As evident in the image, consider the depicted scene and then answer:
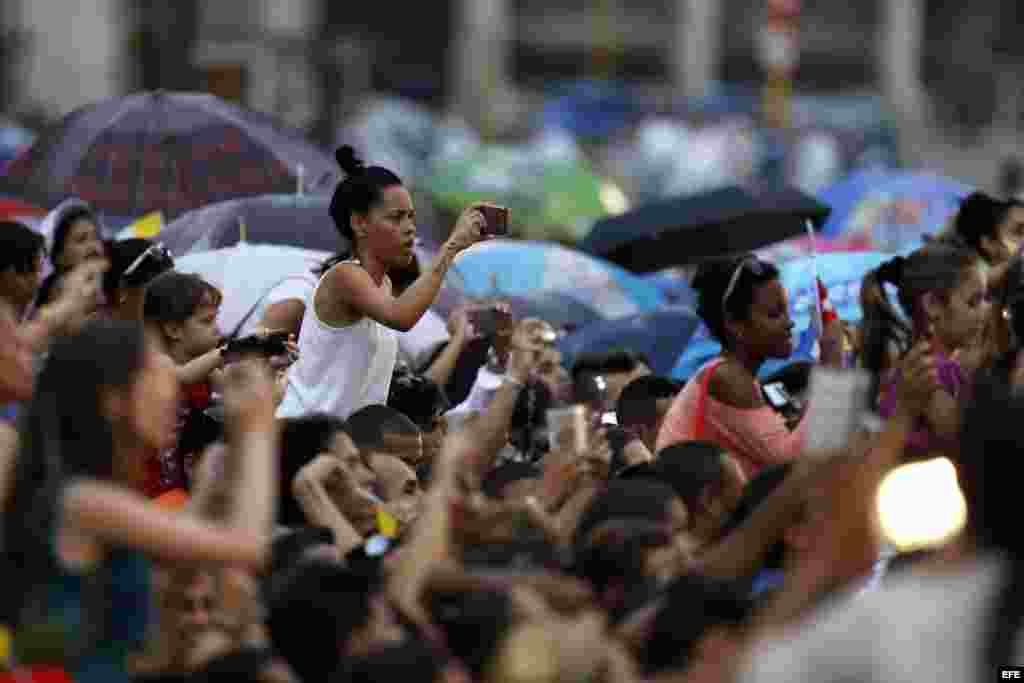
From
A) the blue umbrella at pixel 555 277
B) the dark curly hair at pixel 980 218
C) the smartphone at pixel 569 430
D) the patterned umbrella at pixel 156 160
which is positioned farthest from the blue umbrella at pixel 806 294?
the smartphone at pixel 569 430

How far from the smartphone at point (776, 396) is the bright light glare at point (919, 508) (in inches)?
97.9

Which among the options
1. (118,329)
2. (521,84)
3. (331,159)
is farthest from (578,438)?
(521,84)

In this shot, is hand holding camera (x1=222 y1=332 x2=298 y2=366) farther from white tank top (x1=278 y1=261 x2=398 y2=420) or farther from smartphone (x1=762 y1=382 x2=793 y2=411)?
smartphone (x1=762 y1=382 x2=793 y2=411)

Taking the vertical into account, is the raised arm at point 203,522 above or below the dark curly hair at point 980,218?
above

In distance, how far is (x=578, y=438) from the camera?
6586 mm

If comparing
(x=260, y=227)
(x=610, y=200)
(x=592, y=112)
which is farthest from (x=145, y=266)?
(x=592, y=112)

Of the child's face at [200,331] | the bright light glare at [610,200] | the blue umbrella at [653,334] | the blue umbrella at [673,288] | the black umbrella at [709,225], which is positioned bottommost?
the bright light glare at [610,200]

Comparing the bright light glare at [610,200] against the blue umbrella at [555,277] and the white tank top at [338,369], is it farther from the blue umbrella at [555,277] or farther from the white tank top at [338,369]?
the white tank top at [338,369]

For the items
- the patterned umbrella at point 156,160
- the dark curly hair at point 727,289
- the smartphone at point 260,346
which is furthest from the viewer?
the patterned umbrella at point 156,160

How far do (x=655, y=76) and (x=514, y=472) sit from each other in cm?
6697

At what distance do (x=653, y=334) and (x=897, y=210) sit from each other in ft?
19.0

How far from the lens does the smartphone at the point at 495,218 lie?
8.34m

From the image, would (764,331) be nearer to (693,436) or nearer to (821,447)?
(693,436)

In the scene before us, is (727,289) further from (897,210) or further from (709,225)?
(897,210)
